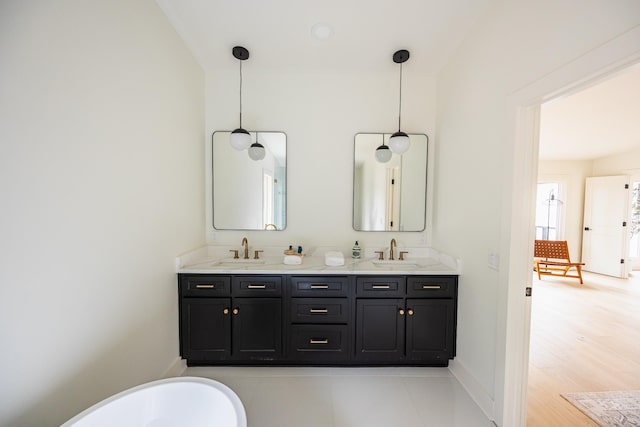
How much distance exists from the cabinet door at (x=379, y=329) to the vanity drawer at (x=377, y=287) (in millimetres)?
52

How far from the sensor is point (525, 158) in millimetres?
1519

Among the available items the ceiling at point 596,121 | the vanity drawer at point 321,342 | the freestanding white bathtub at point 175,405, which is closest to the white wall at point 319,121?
the vanity drawer at point 321,342

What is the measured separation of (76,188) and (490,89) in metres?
2.57

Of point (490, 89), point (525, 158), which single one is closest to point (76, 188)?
point (525, 158)

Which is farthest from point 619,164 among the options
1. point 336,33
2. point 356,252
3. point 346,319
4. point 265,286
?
point 265,286

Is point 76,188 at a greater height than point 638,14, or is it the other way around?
point 638,14

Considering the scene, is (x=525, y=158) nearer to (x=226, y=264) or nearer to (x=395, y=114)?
(x=395, y=114)

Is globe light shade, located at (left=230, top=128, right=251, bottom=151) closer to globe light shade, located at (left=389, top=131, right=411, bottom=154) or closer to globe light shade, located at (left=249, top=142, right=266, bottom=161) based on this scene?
globe light shade, located at (left=249, top=142, right=266, bottom=161)

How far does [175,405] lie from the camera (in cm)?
112

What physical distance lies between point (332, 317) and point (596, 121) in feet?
15.4

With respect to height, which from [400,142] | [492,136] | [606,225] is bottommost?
[606,225]

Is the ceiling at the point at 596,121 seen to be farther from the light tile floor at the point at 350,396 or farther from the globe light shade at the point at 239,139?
the globe light shade at the point at 239,139

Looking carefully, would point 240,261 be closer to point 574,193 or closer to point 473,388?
point 473,388

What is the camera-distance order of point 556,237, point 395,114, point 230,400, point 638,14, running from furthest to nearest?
point 556,237, point 395,114, point 230,400, point 638,14
